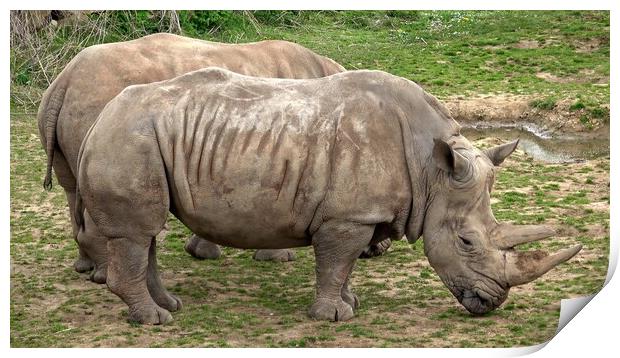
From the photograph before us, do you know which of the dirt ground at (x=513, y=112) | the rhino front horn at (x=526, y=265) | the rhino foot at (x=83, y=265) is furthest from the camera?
the dirt ground at (x=513, y=112)

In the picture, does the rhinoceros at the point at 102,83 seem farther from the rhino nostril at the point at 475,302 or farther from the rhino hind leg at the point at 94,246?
the rhino nostril at the point at 475,302

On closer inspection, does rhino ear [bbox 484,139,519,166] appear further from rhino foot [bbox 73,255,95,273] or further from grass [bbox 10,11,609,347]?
rhino foot [bbox 73,255,95,273]

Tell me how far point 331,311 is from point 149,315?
141 cm

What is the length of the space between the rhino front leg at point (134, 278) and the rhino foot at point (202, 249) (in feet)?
7.16

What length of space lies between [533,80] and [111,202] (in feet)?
34.1

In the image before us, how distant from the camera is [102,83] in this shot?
11039 millimetres

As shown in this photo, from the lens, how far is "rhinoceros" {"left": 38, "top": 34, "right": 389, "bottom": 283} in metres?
10.9

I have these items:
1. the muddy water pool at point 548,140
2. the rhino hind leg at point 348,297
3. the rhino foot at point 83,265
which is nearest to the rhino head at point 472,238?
the rhino hind leg at point 348,297

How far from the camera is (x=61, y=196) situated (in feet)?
45.4

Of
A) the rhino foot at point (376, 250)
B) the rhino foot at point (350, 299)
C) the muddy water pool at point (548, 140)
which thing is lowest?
the muddy water pool at point (548, 140)

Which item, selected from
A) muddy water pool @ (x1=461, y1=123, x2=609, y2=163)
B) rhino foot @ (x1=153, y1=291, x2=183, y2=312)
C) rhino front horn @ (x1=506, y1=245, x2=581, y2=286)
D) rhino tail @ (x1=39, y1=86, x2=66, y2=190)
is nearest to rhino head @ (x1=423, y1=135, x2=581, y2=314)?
rhino front horn @ (x1=506, y1=245, x2=581, y2=286)

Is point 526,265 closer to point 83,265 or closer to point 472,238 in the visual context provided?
point 472,238

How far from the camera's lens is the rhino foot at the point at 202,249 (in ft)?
39.4

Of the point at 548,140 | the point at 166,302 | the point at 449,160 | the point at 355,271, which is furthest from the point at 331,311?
the point at 548,140
